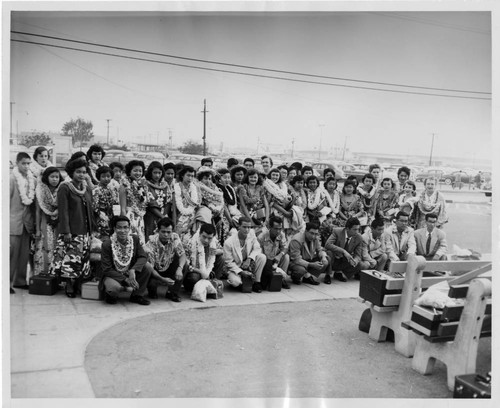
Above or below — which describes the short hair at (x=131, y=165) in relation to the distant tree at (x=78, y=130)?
below

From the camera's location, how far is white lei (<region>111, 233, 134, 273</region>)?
397 cm

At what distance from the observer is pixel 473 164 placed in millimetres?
4199

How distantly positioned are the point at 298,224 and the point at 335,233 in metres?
0.41

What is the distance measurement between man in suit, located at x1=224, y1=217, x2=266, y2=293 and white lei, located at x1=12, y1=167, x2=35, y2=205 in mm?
1771

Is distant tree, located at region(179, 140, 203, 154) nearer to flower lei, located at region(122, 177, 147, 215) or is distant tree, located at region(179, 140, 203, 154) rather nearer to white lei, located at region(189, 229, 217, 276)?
flower lei, located at region(122, 177, 147, 215)

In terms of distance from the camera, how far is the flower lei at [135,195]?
4.57 meters

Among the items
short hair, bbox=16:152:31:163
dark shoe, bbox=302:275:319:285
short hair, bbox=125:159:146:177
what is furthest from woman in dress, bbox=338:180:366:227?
short hair, bbox=16:152:31:163

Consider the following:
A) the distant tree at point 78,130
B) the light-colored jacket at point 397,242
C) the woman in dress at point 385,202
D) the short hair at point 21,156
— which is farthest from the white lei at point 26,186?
the woman in dress at point 385,202

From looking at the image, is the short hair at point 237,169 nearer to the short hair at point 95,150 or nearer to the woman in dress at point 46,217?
the short hair at point 95,150

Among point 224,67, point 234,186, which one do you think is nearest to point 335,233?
point 234,186

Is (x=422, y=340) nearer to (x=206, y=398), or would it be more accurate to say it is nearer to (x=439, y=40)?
(x=206, y=398)

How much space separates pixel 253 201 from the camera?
5.17 metres

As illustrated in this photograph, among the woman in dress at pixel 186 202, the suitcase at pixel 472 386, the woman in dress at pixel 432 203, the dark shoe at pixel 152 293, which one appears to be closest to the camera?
the suitcase at pixel 472 386

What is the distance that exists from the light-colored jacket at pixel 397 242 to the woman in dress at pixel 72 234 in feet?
10.1
